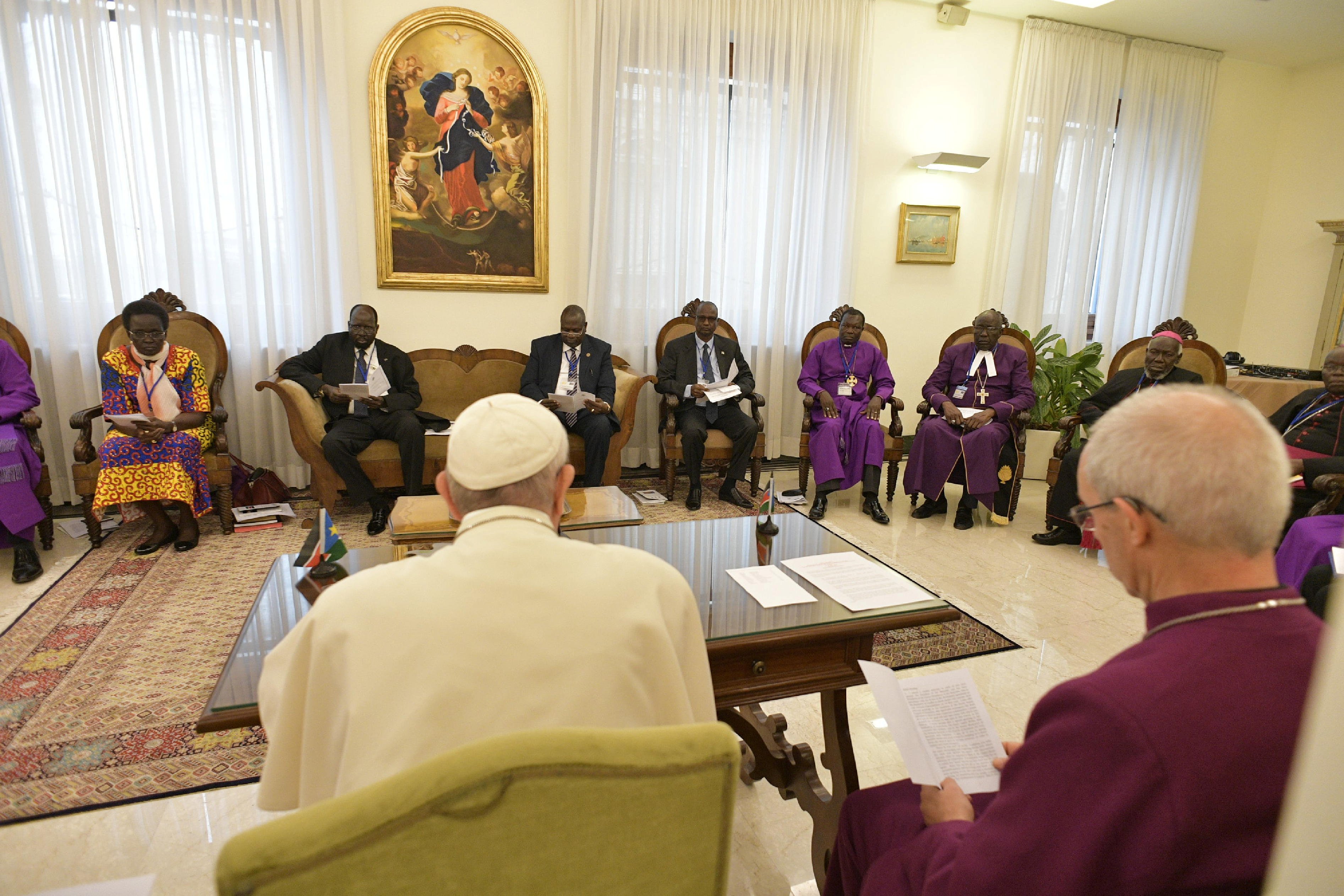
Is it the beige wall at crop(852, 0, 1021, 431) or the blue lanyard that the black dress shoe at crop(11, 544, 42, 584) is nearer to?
the beige wall at crop(852, 0, 1021, 431)

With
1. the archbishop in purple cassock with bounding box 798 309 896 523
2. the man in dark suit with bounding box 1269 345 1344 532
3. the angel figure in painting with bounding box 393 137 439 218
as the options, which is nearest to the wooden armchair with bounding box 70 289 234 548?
the angel figure in painting with bounding box 393 137 439 218

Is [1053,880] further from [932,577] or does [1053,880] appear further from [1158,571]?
[932,577]

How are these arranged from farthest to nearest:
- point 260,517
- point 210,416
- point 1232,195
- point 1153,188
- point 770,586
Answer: point 1232,195 → point 1153,188 → point 260,517 → point 210,416 → point 770,586

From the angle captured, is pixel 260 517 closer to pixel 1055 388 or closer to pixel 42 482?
pixel 42 482

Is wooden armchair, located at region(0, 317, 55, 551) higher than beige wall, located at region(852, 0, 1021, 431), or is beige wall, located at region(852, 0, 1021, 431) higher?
beige wall, located at region(852, 0, 1021, 431)

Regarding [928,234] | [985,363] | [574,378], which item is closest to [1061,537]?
[985,363]

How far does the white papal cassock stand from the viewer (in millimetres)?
881

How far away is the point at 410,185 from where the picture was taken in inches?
185

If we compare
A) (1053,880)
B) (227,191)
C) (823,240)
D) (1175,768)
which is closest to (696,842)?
(1053,880)

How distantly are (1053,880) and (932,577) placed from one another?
122 inches

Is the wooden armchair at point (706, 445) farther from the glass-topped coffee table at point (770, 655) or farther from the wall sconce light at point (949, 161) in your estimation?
the glass-topped coffee table at point (770, 655)

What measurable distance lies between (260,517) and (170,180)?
209 centimetres

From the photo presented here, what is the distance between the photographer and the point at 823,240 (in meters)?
5.60

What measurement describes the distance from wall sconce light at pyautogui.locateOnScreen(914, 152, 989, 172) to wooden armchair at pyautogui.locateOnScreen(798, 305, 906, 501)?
1384mm
